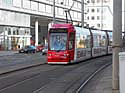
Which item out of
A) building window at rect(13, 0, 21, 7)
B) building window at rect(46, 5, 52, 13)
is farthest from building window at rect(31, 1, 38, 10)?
building window at rect(13, 0, 21, 7)

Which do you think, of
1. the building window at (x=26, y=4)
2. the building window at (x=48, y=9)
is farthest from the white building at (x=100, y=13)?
the building window at (x=26, y=4)

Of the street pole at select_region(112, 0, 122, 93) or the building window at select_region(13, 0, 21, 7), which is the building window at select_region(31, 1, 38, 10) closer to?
the building window at select_region(13, 0, 21, 7)

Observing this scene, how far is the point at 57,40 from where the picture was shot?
3138cm

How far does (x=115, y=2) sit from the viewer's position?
12664mm

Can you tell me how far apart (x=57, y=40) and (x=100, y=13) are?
119m

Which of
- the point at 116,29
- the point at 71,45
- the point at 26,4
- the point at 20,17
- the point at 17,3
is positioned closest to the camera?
the point at 116,29

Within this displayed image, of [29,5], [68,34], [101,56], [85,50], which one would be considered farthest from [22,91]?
A: [29,5]

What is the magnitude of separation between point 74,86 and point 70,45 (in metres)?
14.2

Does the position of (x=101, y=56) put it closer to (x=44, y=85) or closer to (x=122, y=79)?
(x=44, y=85)

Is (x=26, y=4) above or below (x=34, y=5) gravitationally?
below

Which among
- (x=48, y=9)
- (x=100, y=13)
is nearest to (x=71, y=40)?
(x=48, y=9)

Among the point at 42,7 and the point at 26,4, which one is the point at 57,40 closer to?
the point at 26,4

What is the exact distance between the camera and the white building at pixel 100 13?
147375 mm

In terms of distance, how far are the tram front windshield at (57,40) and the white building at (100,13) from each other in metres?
114
